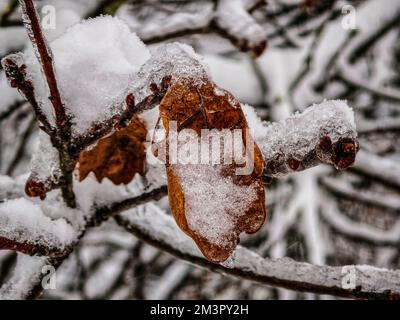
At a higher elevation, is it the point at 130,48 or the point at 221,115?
the point at 130,48

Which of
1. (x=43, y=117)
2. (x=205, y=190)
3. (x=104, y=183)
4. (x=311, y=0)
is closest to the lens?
(x=205, y=190)

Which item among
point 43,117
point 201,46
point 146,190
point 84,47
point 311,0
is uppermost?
point 201,46

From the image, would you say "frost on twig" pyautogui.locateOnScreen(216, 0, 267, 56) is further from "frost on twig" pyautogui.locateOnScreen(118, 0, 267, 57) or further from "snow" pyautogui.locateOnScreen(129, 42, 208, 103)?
"snow" pyautogui.locateOnScreen(129, 42, 208, 103)

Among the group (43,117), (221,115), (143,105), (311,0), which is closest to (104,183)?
(43,117)

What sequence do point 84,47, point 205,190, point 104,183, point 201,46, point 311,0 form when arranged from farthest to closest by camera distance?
point 201,46 → point 311,0 → point 104,183 → point 84,47 → point 205,190

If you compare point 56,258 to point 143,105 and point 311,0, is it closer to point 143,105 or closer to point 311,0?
point 143,105

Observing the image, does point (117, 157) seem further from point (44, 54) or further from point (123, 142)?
point (44, 54)

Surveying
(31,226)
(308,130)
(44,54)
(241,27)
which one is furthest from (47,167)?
(241,27)
